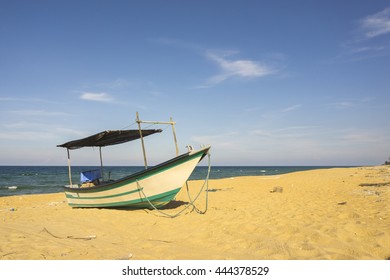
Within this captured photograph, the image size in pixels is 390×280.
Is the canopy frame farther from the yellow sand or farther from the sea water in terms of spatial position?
the yellow sand

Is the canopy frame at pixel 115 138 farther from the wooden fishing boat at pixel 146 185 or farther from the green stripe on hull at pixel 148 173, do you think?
the green stripe on hull at pixel 148 173

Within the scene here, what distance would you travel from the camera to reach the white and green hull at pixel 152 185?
8.84 metres

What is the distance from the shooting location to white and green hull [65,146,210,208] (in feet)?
29.0

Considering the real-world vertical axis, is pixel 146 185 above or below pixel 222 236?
above

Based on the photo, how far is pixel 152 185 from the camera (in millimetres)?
9266

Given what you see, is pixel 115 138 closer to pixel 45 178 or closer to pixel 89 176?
pixel 89 176

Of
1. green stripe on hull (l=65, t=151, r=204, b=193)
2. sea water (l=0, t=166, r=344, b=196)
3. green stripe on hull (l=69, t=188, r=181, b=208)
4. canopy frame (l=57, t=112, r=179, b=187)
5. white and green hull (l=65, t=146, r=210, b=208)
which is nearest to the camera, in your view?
green stripe on hull (l=65, t=151, r=204, b=193)

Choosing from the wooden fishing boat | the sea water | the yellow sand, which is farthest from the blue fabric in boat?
the yellow sand

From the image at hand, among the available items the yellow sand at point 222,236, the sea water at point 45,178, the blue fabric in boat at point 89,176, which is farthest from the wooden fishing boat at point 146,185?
the sea water at point 45,178

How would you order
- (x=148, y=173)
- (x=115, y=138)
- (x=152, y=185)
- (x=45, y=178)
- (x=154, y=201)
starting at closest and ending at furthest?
(x=148, y=173) → (x=152, y=185) → (x=154, y=201) → (x=115, y=138) → (x=45, y=178)

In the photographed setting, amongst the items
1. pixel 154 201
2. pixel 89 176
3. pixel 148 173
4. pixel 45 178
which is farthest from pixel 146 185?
pixel 45 178

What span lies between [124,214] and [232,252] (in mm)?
5310
